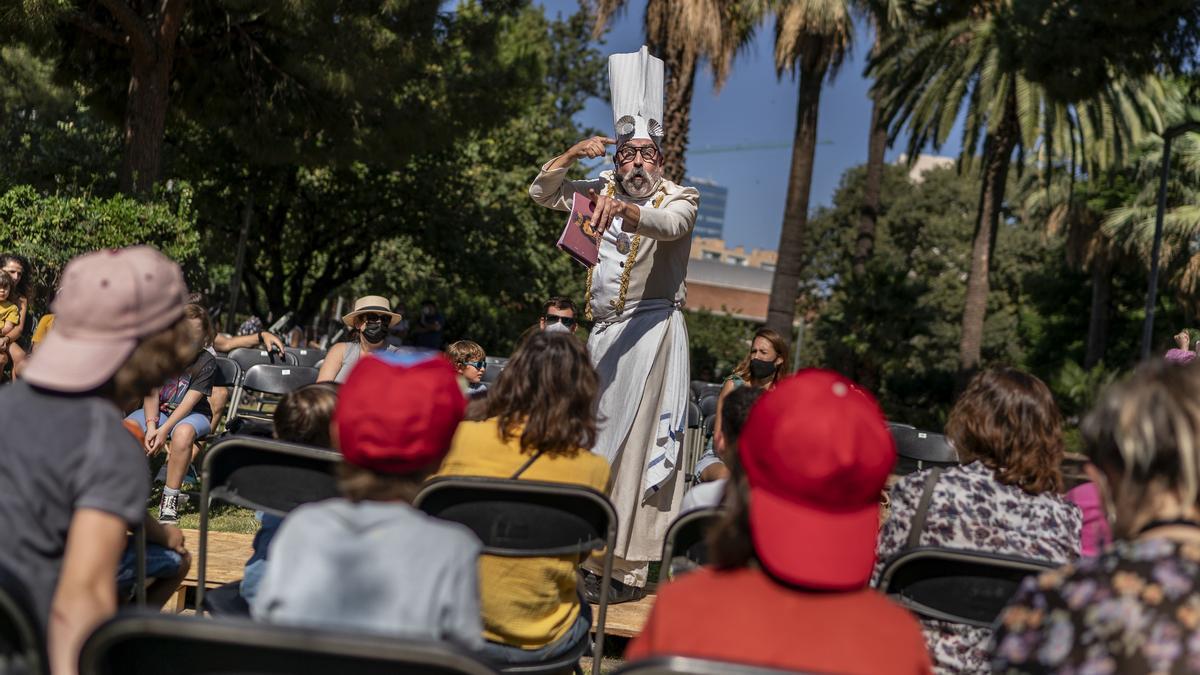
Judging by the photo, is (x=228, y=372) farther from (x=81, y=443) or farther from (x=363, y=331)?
(x=81, y=443)

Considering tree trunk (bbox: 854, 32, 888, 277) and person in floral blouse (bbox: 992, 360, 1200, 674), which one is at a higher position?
tree trunk (bbox: 854, 32, 888, 277)

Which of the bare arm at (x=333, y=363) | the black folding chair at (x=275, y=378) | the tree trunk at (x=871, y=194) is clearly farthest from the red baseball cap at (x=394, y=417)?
the tree trunk at (x=871, y=194)

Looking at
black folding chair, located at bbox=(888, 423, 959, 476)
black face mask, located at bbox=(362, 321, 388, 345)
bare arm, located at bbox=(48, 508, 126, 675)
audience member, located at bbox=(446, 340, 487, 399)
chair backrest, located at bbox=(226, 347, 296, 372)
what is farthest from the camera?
chair backrest, located at bbox=(226, 347, 296, 372)

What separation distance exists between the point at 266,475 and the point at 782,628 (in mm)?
1763

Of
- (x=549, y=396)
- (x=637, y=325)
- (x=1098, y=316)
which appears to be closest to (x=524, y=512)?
(x=549, y=396)

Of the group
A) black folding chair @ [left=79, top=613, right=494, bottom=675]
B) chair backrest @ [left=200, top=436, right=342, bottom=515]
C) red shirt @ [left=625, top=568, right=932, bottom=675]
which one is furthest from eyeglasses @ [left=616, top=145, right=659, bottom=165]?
black folding chair @ [left=79, top=613, right=494, bottom=675]

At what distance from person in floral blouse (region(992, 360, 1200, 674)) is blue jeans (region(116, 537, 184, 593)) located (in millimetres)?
2152

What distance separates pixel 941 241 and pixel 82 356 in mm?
47485

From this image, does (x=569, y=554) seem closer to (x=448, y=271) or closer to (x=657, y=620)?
(x=657, y=620)

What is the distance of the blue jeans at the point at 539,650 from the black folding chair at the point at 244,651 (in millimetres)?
1241

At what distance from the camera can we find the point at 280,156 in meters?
16.2

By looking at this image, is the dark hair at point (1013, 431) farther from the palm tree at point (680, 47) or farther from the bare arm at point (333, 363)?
the palm tree at point (680, 47)

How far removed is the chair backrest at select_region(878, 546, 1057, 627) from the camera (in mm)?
2740

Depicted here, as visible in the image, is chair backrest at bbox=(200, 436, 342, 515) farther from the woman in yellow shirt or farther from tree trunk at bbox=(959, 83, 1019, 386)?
tree trunk at bbox=(959, 83, 1019, 386)
